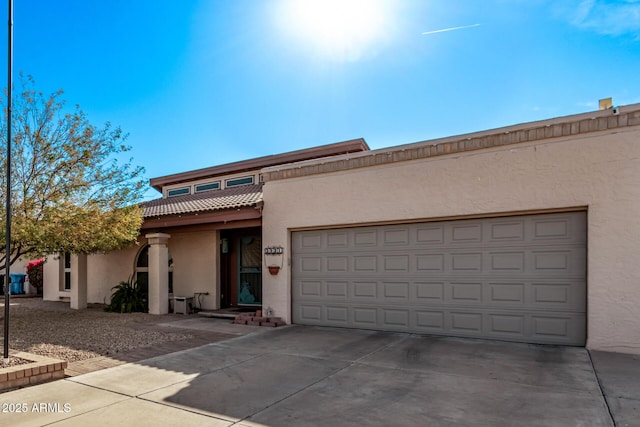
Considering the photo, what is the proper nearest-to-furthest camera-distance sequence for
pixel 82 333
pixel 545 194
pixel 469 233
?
pixel 545 194
pixel 469 233
pixel 82 333

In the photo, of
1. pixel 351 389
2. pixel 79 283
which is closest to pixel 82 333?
pixel 79 283

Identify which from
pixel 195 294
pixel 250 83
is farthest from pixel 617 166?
pixel 195 294

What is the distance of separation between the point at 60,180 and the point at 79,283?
6627 mm

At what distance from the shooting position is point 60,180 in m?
8.76

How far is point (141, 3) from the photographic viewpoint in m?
8.95

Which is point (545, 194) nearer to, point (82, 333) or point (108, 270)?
point (82, 333)

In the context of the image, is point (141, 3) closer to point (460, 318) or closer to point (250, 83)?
point (250, 83)

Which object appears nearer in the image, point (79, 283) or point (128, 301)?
point (128, 301)

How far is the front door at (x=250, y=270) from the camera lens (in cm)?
1245

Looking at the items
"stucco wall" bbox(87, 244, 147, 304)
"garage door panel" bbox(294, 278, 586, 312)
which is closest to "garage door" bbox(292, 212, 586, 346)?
"garage door panel" bbox(294, 278, 586, 312)

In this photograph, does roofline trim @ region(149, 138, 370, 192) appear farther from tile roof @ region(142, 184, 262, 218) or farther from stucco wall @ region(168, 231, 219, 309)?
stucco wall @ region(168, 231, 219, 309)

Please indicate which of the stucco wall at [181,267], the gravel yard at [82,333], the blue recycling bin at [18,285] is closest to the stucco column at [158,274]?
the gravel yard at [82,333]

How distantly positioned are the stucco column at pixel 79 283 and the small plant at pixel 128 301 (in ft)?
4.94

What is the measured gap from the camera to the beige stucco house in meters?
6.91
